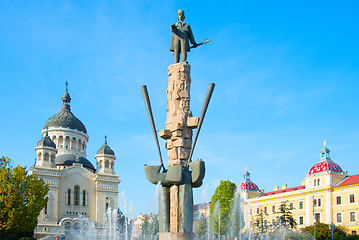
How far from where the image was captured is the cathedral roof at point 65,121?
6347cm

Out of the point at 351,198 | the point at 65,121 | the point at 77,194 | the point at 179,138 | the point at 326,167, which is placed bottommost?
the point at 351,198

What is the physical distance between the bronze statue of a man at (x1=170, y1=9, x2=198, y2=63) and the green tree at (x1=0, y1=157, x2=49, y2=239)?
857 inches

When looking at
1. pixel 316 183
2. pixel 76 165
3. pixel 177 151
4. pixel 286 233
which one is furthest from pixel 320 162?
pixel 177 151

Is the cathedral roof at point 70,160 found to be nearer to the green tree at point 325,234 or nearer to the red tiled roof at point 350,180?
the green tree at point 325,234

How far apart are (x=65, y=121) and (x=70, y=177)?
1235 centimetres

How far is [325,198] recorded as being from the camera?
45.6 meters

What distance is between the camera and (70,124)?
63938 millimetres

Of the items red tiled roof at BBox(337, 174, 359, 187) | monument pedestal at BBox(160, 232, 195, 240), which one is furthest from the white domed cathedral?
monument pedestal at BBox(160, 232, 195, 240)

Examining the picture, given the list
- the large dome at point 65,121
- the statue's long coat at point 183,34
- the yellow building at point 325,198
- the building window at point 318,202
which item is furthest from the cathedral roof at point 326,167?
the large dome at point 65,121

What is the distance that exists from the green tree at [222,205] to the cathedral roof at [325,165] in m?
13.7

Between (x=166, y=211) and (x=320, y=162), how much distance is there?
4043 cm

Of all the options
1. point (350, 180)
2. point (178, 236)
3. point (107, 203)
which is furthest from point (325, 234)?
point (107, 203)

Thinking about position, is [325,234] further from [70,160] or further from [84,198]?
[70,160]

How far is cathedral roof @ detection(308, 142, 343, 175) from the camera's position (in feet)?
153
